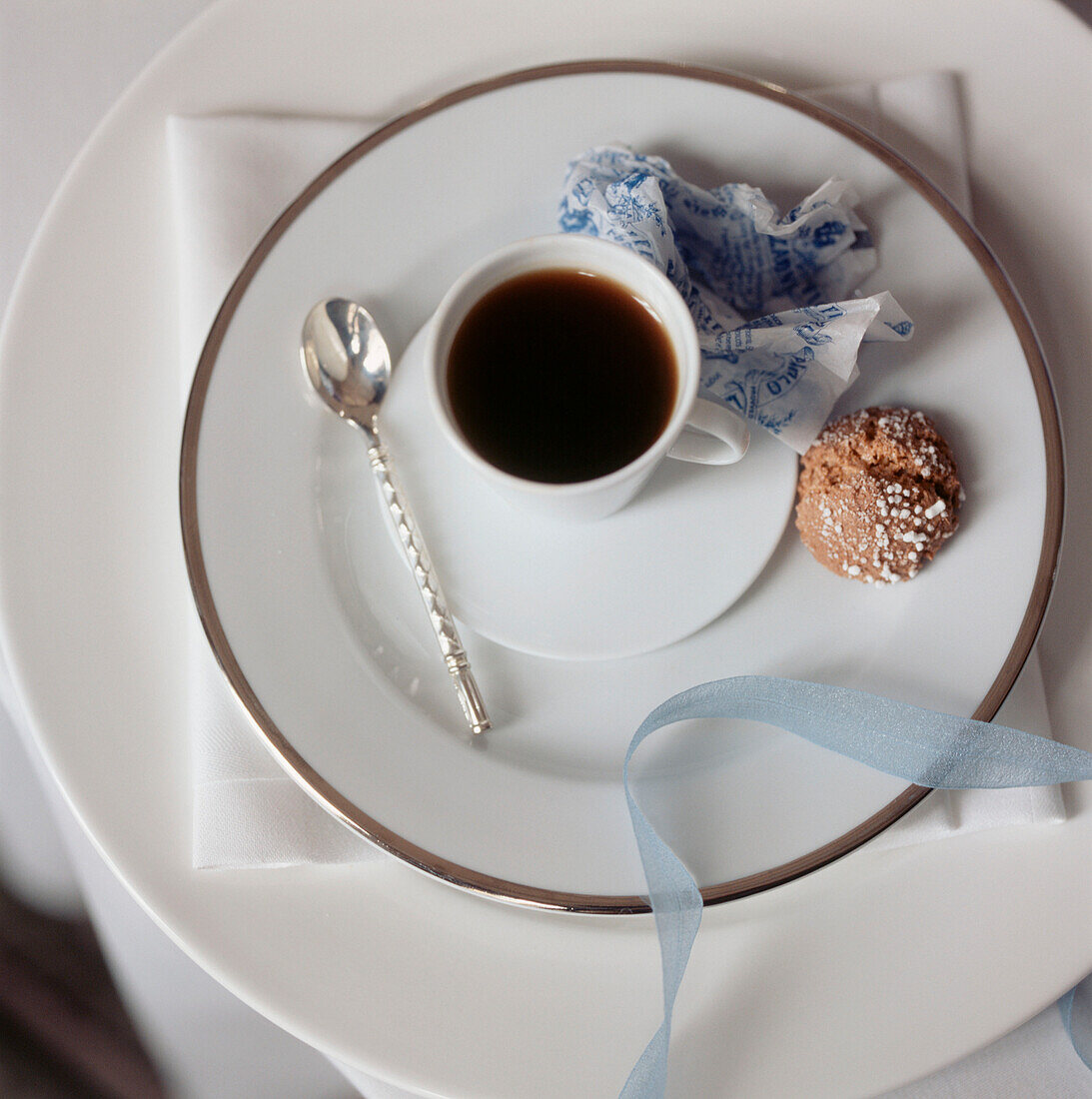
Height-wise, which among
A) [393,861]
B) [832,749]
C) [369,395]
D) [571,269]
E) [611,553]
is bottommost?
[393,861]

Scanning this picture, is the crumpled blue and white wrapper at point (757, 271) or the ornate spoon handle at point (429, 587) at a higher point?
the crumpled blue and white wrapper at point (757, 271)

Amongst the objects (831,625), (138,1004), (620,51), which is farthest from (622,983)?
(620,51)

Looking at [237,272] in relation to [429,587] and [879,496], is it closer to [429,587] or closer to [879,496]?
[429,587]

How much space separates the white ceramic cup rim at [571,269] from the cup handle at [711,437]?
2 cm

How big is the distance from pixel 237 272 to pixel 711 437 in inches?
17.6

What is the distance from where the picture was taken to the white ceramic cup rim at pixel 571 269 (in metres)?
0.64

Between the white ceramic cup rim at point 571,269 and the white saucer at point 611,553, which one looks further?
the white saucer at point 611,553

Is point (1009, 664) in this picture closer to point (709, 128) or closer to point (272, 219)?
point (709, 128)

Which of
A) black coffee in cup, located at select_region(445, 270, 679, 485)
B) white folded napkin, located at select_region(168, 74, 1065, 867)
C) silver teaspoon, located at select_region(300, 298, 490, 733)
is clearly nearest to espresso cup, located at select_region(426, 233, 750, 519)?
black coffee in cup, located at select_region(445, 270, 679, 485)

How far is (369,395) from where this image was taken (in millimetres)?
806

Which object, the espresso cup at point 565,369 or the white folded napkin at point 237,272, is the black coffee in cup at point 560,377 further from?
the white folded napkin at point 237,272

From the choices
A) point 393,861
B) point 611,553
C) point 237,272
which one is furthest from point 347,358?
point 393,861

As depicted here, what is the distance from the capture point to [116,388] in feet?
2.72

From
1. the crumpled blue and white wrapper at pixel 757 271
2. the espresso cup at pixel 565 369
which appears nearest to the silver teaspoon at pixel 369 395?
the espresso cup at pixel 565 369
